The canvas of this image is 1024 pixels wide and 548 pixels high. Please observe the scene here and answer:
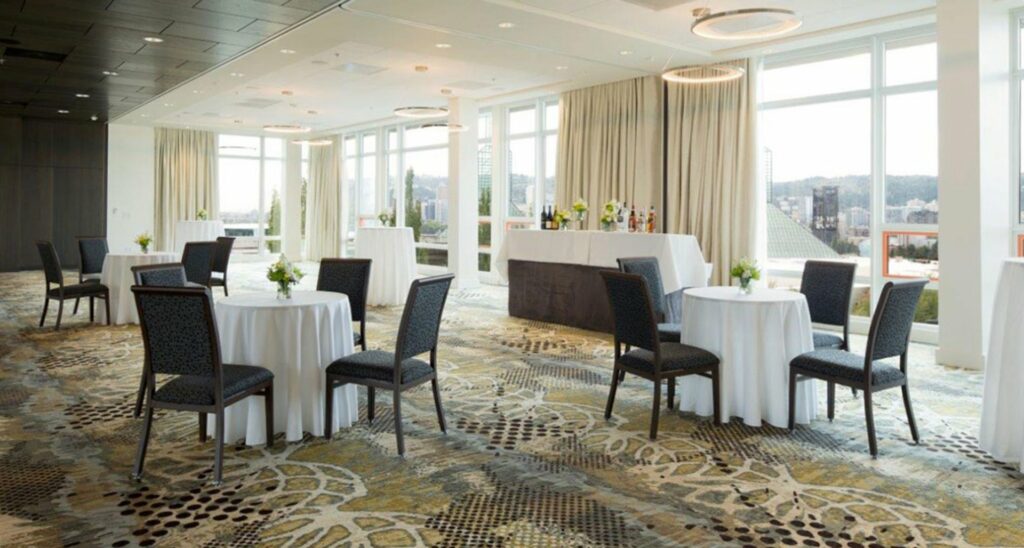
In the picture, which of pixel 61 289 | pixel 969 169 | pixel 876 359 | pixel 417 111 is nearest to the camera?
pixel 876 359

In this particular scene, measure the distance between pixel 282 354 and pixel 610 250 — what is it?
15.1ft

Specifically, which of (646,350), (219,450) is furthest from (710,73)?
(219,450)

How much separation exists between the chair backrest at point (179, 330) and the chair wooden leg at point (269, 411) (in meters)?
0.50

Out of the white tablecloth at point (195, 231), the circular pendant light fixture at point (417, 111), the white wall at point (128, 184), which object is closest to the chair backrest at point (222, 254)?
the circular pendant light fixture at point (417, 111)

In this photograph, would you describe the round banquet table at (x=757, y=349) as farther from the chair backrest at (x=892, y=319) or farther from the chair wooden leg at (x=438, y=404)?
the chair wooden leg at (x=438, y=404)

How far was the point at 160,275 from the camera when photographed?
5.23m

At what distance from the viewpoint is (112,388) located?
18.4 feet

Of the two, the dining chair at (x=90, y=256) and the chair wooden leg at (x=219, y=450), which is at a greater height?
the dining chair at (x=90, y=256)

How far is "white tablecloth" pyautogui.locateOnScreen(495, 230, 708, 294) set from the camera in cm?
741

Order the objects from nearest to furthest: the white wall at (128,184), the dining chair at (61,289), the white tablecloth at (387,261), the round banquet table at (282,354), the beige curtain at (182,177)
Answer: the round banquet table at (282,354) < the dining chair at (61,289) < the white tablecloth at (387,261) < the white wall at (128,184) < the beige curtain at (182,177)

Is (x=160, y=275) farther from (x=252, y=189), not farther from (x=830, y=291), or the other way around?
(x=252, y=189)

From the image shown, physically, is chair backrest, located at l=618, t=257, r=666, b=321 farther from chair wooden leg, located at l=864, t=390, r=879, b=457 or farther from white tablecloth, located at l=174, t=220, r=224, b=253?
white tablecloth, located at l=174, t=220, r=224, b=253

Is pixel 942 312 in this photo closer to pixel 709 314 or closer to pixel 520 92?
pixel 709 314

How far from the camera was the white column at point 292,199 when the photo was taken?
789 inches
